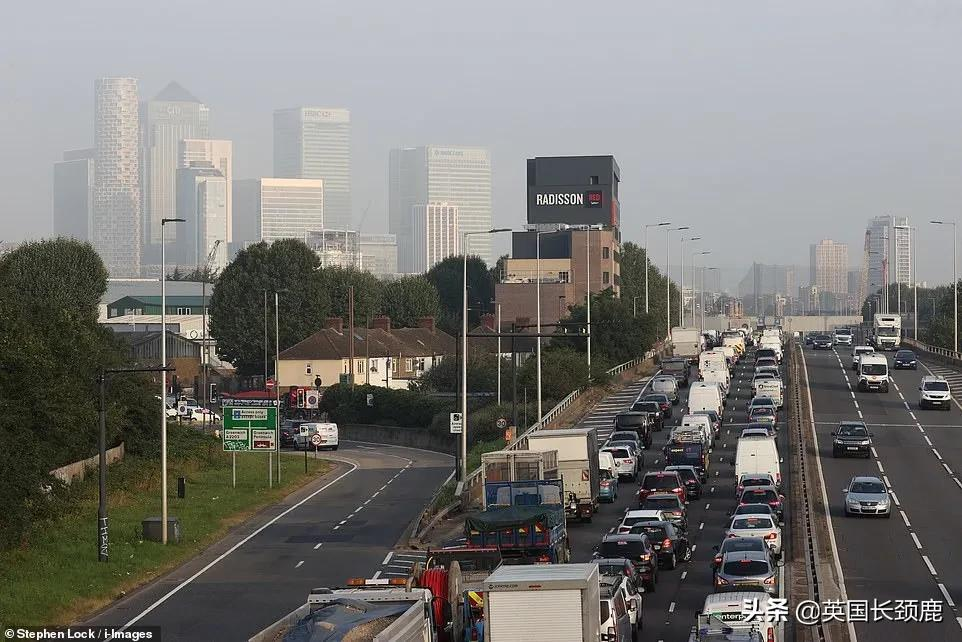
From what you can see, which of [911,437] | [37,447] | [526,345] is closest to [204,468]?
[37,447]

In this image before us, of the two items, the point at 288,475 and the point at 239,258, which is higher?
the point at 239,258

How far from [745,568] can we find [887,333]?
341 feet

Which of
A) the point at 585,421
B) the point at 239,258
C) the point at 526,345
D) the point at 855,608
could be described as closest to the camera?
the point at 855,608

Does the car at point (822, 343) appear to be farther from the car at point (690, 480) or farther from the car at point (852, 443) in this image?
the car at point (690, 480)

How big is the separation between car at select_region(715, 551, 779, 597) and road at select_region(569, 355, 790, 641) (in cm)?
103

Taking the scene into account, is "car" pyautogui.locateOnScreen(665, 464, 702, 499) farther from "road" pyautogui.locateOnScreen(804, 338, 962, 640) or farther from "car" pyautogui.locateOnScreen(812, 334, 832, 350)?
"car" pyautogui.locateOnScreen(812, 334, 832, 350)

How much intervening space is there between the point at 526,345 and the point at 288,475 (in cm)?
6105

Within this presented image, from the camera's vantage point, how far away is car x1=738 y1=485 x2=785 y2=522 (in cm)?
4619

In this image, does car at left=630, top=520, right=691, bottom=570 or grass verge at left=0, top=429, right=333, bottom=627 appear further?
car at left=630, top=520, right=691, bottom=570

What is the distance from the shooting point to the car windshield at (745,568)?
32250mm

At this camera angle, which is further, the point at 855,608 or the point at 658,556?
the point at 658,556

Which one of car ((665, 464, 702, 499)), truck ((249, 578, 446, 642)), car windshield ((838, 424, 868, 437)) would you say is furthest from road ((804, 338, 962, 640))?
truck ((249, 578, 446, 642))

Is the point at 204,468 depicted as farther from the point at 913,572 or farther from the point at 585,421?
the point at 913,572

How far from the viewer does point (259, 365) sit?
13588 cm
